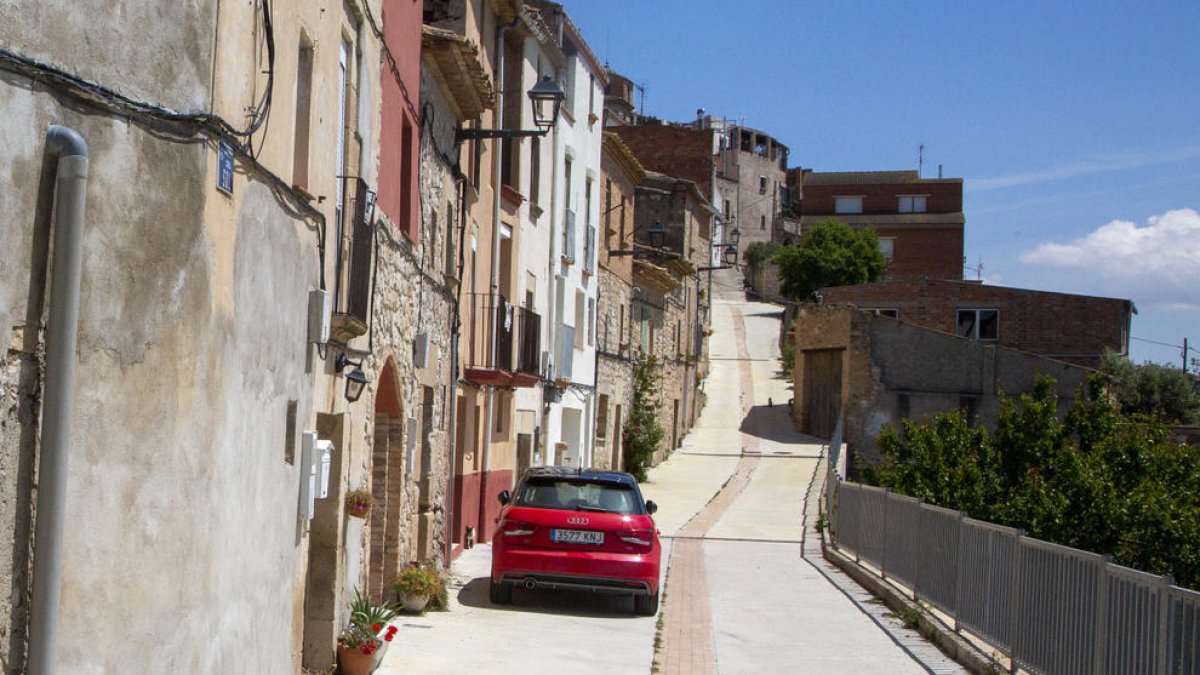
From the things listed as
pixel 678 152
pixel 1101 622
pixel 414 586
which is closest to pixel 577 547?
pixel 414 586

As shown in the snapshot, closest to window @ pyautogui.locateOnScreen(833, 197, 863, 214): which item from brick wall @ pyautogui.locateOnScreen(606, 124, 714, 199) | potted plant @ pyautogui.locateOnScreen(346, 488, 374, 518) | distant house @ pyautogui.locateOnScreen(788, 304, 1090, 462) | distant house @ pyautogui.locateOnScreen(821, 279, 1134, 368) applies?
brick wall @ pyautogui.locateOnScreen(606, 124, 714, 199)

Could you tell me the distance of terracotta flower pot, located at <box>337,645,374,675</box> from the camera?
9.84 meters

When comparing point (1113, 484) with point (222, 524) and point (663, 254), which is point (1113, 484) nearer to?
point (222, 524)

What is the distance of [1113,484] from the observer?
68.6 ft

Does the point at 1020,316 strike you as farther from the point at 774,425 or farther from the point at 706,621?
the point at 706,621

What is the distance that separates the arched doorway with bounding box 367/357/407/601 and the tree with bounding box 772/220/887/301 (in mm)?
61402

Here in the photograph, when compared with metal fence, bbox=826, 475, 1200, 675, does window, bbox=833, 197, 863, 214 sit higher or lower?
higher

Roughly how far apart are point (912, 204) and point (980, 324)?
110 feet

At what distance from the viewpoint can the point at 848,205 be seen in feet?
293

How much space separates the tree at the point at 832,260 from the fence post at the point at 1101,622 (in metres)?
64.5

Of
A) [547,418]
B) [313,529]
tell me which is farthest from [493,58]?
[313,529]

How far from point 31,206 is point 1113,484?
19.0 meters

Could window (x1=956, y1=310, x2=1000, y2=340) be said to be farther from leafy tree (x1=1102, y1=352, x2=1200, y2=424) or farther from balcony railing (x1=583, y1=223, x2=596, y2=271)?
balcony railing (x1=583, y1=223, x2=596, y2=271)

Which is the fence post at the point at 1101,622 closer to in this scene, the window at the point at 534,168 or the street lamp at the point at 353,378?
the street lamp at the point at 353,378
